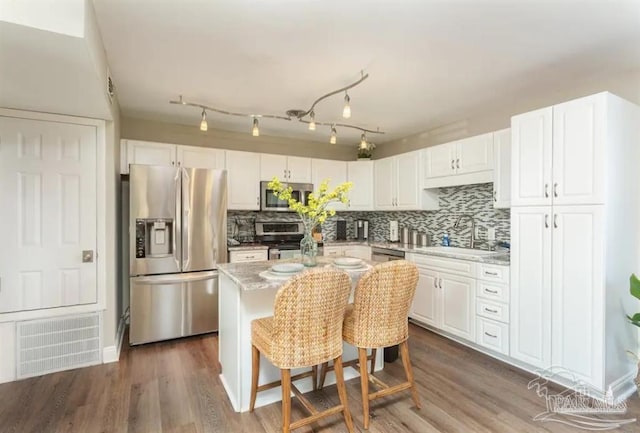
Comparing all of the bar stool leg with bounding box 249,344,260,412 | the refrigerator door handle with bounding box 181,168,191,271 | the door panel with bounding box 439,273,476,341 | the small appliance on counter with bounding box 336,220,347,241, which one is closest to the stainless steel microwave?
the small appliance on counter with bounding box 336,220,347,241

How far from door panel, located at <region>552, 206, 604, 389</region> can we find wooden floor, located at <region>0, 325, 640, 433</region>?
378 mm

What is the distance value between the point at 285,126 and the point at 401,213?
85.4 inches

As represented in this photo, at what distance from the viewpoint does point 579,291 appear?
244 centimetres

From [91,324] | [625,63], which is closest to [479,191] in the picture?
[625,63]

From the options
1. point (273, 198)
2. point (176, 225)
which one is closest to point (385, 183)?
point (273, 198)

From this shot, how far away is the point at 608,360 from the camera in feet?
7.75

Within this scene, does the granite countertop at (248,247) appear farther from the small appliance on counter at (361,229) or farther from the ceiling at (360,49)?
the small appliance on counter at (361,229)

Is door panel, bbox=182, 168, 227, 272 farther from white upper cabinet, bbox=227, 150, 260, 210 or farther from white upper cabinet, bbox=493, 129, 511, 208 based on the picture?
white upper cabinet, bbox=493, 129, 511, 208

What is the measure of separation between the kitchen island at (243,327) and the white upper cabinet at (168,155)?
2.00m

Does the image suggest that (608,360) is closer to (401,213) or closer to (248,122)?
(401,213)

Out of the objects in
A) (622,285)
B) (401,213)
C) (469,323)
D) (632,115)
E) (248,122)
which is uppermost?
(248,122)

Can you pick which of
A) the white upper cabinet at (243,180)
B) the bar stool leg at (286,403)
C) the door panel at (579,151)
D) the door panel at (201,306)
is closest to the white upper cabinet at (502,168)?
the door panel at (579,151)

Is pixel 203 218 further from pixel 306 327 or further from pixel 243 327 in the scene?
pixel 306 327

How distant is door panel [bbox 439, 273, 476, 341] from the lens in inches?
128
